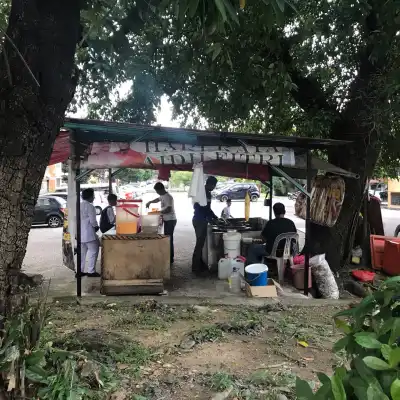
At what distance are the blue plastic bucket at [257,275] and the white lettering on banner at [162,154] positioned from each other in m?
1.81

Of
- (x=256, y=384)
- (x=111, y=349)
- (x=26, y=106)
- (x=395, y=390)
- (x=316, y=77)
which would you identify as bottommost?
(x=256, y=384)

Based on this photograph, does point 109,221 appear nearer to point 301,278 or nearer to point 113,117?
point 113,117

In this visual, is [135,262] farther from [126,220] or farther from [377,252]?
[377,252]

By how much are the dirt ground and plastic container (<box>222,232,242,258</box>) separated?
1821 millimetres

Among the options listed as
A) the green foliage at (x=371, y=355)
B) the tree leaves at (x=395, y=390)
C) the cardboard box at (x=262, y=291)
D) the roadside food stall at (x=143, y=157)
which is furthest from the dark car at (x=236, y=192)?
the tree leaves at (x=395, y=390)

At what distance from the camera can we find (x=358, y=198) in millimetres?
8641

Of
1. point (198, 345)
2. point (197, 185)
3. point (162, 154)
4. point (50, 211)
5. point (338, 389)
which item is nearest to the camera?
point (338, 389)

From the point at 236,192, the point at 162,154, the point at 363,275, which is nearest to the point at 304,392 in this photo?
the point at 162,154

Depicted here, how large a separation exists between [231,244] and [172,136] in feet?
8.24

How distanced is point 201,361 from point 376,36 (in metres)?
6.16

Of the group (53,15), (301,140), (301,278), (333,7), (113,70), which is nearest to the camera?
(53,15)

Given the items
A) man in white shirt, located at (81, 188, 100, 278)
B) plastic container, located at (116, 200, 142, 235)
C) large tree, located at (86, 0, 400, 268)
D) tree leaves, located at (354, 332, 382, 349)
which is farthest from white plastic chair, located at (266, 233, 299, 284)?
tree leaves, located at (354, 332, 382, 349)

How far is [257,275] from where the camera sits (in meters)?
6.85

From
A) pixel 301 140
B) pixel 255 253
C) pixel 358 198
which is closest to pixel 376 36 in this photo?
pixel 301 140
